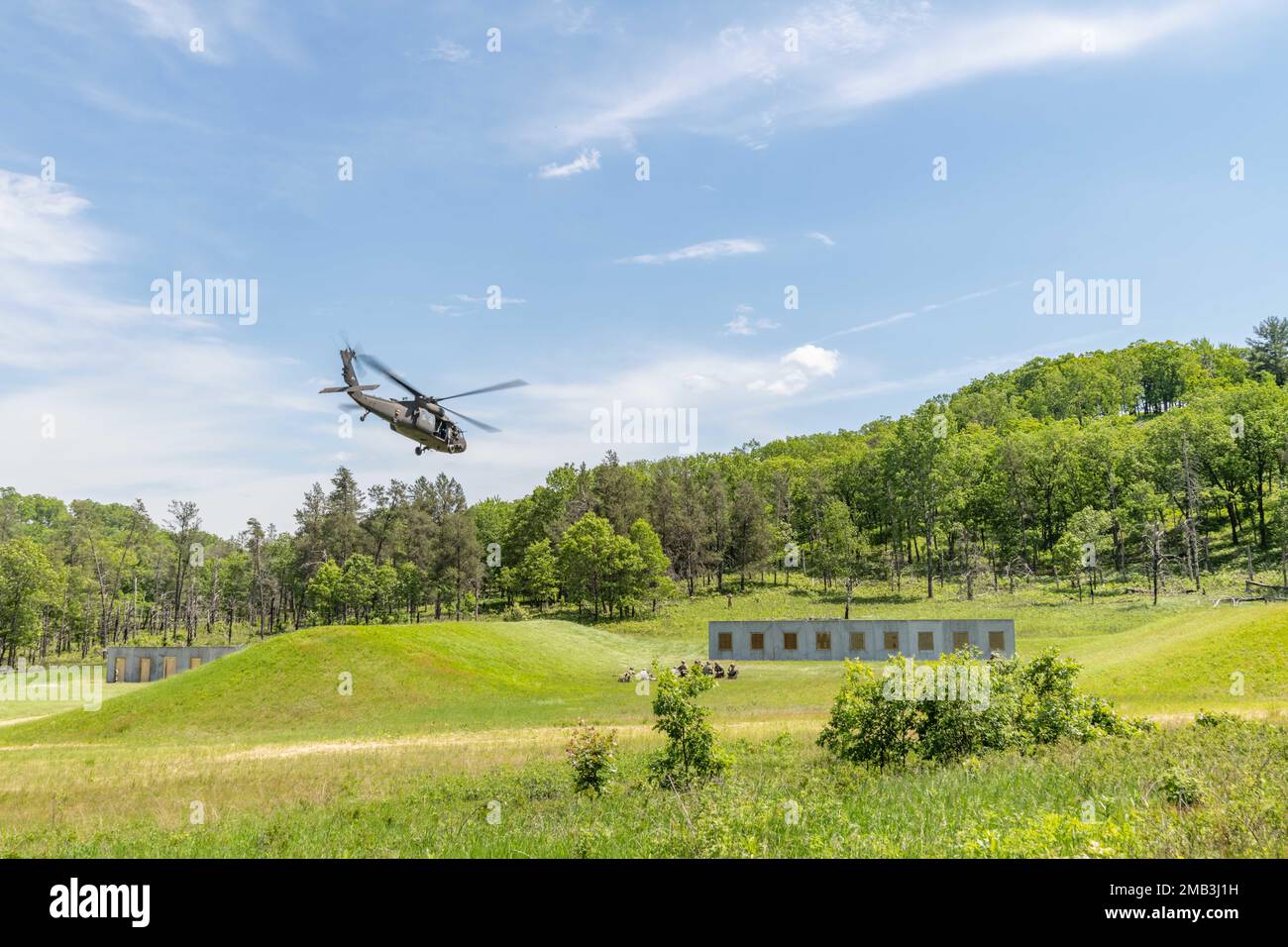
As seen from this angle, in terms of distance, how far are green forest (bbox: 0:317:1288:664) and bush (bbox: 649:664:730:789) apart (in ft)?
285

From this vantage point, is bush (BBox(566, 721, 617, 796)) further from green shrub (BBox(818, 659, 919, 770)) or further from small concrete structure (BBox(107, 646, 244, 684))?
small concrete structure (BBox(107, 646, 244, 684))

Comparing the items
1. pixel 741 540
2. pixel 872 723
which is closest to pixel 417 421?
pixel 872 723

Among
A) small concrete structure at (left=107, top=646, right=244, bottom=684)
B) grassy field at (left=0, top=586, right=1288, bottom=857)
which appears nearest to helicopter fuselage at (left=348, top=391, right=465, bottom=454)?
grassy field at (left=0, top=586, right=1288, bottom=857)

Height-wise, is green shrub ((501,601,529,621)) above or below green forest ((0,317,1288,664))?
below

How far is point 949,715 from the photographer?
23.7 meters

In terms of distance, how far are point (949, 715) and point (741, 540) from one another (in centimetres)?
11557

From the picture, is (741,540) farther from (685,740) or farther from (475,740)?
(685,740)

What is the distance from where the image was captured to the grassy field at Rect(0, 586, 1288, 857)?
13.8 m

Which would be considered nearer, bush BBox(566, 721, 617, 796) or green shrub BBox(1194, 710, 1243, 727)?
bush BBox(566, 721, 617, 796)

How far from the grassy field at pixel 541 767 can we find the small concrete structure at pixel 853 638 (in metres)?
4.64

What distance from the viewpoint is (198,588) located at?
15750 centimetres

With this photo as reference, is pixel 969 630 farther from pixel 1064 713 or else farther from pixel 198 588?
pixel 198 588
